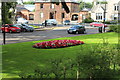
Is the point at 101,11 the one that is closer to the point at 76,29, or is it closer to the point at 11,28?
the point at 76,29

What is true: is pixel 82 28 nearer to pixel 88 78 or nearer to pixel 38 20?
pixel 38 20

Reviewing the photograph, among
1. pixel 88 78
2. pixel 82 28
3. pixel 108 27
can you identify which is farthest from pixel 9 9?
pixel 88 78

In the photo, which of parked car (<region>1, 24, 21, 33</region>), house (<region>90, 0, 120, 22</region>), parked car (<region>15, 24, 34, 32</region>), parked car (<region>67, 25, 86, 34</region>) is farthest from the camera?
house (<region>90, 0, 120, 22</region>)

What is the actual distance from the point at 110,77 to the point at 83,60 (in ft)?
4.49

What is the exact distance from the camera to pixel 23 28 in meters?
29.2

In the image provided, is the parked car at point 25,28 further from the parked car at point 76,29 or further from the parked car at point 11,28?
the parked car at point 76,29

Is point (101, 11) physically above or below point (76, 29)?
above

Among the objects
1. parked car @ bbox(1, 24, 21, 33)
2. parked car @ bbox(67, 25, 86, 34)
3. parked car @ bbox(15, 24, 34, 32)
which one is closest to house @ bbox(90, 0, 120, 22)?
parked car @ bbox(67, 25, 86, 34)

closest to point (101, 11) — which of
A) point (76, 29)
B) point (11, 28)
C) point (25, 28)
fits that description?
point (76, 29)

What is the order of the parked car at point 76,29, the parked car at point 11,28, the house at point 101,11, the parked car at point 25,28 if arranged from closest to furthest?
the parked car at point 76,29
the parked car at point 11,28
the parked car at point 25,28
the house at point 101,11

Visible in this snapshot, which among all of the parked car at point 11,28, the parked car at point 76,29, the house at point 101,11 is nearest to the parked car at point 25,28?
the parked car at point 11,28

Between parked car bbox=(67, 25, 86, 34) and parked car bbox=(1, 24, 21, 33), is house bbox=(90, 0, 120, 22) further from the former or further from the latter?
parked car bbox=(1, 24, 21, 33)

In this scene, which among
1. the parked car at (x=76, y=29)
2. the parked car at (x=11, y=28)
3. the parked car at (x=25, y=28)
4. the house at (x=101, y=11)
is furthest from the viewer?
the house at (x=101, y=11)

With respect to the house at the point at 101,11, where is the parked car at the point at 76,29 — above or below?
below
